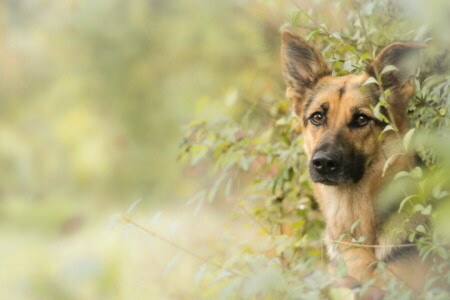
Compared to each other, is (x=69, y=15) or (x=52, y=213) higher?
(x=69, y=15)

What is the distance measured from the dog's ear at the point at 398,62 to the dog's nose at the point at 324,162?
0.40 metres

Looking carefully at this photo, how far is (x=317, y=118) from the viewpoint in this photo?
3.02m

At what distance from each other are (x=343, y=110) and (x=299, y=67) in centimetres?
36

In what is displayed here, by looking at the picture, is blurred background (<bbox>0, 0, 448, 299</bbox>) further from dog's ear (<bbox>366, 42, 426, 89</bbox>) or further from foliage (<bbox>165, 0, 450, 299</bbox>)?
dog's ear (<bbox>366, 42, 426, 89</bbox>)

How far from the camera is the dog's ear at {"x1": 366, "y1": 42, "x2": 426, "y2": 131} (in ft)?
7.96

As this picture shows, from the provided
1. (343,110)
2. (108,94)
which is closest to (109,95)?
(108,94)

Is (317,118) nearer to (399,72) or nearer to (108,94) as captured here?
(399,72)

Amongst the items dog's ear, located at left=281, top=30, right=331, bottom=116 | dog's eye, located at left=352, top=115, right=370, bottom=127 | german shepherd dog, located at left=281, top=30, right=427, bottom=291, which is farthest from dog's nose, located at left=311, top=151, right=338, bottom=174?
dog's ear, located at left=281, top=30, right=331, bottom=116

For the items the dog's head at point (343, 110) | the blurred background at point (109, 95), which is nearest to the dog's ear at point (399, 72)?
the dog's head at point (343, 110)

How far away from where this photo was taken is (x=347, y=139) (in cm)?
281

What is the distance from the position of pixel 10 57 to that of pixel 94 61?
1239 millimetres

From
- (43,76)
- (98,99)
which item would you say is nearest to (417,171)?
(98,99)

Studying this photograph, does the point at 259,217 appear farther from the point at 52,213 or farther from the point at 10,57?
the point at 10,57

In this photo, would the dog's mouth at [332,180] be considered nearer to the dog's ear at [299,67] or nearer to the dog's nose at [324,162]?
the dog's nose at [324,162]
